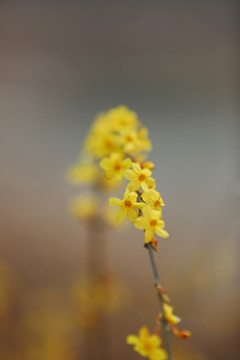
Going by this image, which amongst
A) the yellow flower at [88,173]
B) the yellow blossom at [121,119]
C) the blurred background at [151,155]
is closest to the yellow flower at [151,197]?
the yellow blossom at [121,119]

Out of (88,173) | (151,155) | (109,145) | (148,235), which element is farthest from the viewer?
(151,155)

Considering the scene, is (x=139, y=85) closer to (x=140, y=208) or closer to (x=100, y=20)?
(x=100, y=20)

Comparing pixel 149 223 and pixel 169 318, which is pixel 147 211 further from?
pixel 169 318

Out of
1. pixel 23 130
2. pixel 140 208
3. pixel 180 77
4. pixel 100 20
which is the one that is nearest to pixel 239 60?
pixel 180 77

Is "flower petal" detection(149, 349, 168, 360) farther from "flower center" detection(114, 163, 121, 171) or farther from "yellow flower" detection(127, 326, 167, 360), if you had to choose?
"flower center" detection(114, 163, 121, 171)

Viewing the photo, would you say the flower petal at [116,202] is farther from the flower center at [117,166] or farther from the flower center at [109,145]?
the flower center at [109,145]

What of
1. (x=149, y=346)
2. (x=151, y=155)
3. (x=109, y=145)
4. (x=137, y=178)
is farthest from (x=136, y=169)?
(x=151, y=155)

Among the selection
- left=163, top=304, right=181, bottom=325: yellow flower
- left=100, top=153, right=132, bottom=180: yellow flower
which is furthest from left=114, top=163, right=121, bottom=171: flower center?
left=163, top=304, right=181, bottom=325: yellow flower
